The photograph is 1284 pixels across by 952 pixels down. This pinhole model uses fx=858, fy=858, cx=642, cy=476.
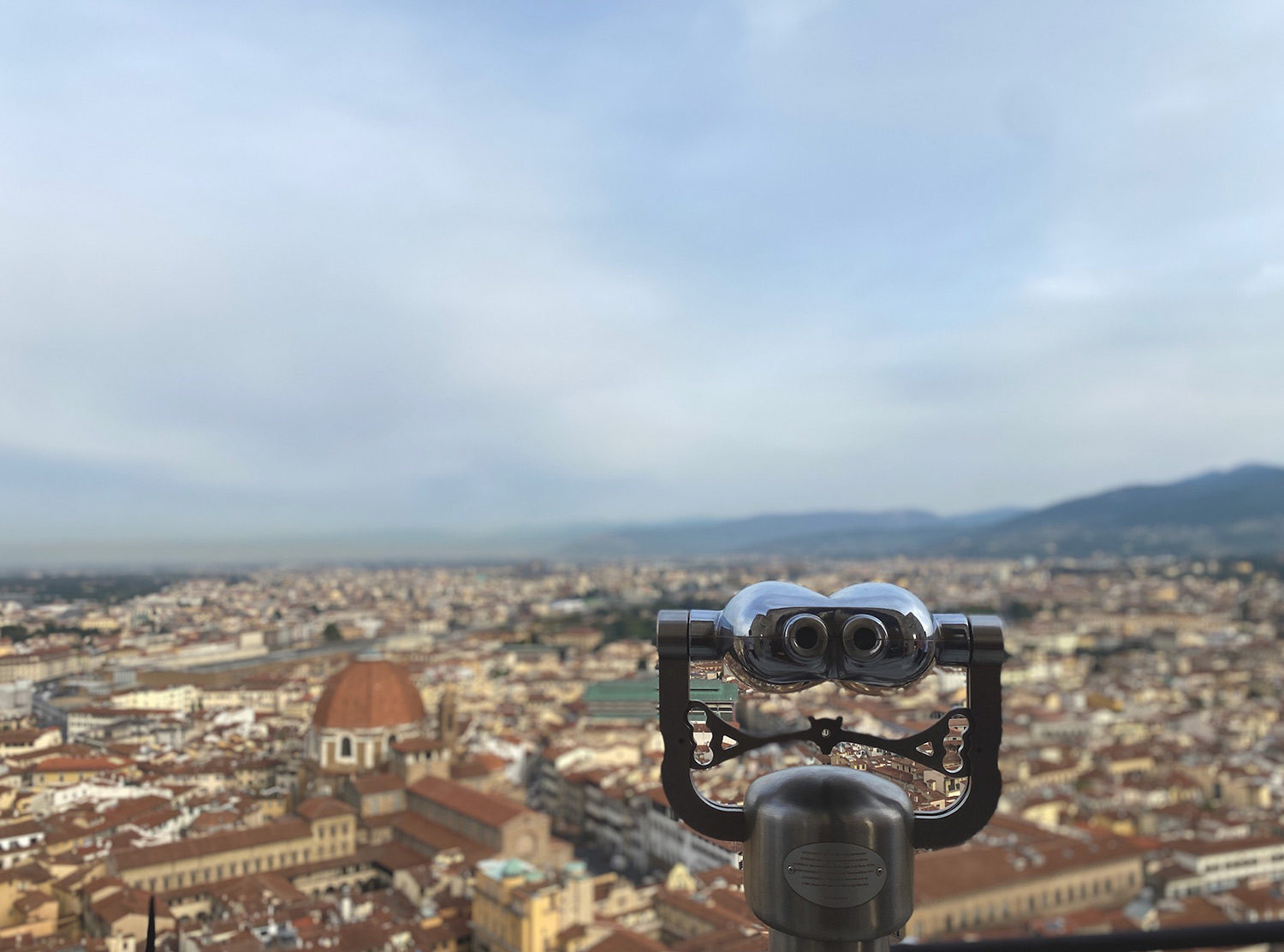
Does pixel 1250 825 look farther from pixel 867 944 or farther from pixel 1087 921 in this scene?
pixel 867 944

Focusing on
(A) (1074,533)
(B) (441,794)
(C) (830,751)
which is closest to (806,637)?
(C) (830,751)

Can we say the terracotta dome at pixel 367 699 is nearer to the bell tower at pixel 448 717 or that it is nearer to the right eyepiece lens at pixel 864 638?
the bell tower at pixel 448 717

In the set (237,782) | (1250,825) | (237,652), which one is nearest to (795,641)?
(237,652)

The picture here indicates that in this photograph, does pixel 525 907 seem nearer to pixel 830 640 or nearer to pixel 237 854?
pixel 237 854

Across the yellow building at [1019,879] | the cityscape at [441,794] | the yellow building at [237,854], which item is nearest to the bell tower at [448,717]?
the cityscape at [441,794]

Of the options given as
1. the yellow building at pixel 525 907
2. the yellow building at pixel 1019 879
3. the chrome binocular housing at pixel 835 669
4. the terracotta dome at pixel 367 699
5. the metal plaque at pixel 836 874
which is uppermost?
the chrome binocular housing at pixel 835 669

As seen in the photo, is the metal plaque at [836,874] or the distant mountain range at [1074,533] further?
the distant mountain range at [1074,533]
